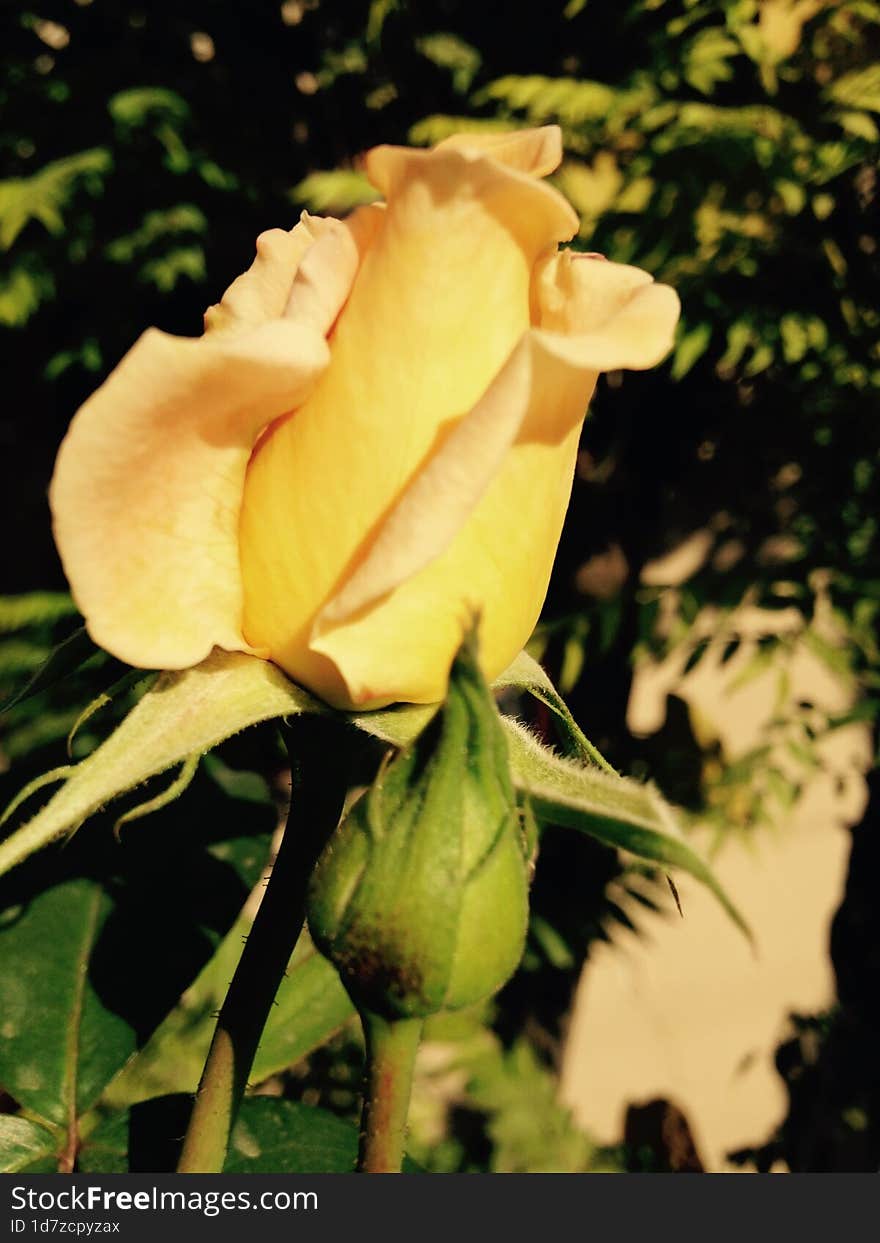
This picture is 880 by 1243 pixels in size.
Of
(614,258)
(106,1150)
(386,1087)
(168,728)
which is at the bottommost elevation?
(614,258)

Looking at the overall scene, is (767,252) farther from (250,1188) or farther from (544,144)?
(250,1188)

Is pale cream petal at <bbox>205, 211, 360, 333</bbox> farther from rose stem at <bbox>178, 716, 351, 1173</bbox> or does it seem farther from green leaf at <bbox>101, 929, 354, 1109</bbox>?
green leaf at <bbox>101, 929, 354, 1109</bbox>

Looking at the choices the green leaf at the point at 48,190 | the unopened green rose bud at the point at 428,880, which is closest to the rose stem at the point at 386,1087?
the unopened green rose bud at the point at 428,880

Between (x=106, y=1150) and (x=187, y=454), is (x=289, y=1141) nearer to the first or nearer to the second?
(x=106, y=1150)

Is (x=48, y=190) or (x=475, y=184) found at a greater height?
(x=475, y=184)

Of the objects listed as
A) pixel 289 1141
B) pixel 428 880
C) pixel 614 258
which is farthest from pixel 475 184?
pixel 614 258

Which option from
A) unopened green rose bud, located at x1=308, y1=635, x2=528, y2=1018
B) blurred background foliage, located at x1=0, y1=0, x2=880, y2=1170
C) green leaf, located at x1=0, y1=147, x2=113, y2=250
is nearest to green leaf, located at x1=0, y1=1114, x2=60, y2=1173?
unopened green rose bud, located at x1=308, y1=635, x2=528, y2=1018
